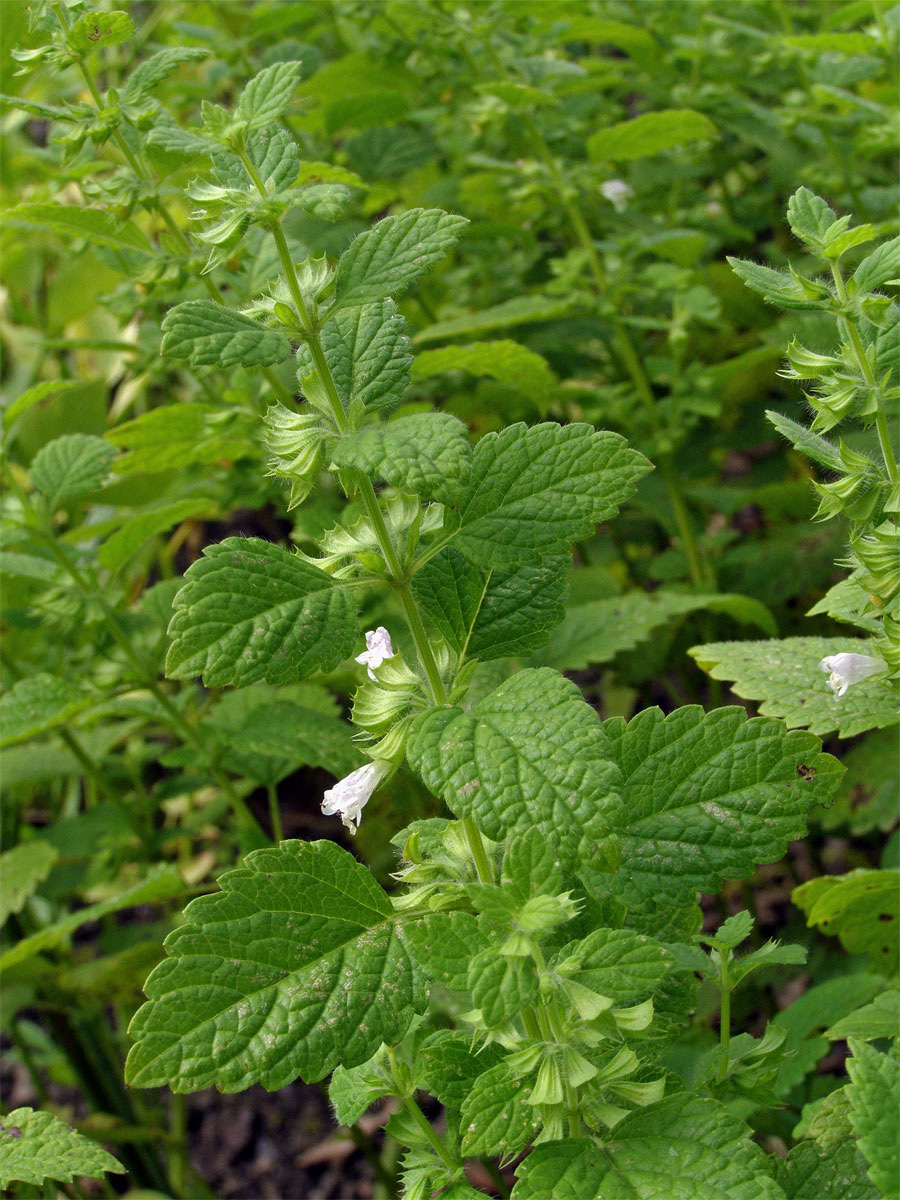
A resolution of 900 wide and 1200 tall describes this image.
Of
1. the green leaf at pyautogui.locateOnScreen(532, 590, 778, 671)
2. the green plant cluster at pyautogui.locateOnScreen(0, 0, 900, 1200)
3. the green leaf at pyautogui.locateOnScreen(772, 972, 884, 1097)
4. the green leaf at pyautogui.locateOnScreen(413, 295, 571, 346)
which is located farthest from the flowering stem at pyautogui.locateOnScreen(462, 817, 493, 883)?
the green leaf at pyautogui.locateOnScreen(413, 295, 571, 346)

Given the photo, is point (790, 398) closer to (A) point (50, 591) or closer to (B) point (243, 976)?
(A) point (50, 591)

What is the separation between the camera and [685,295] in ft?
7.29

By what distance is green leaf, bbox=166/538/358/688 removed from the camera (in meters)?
0.86

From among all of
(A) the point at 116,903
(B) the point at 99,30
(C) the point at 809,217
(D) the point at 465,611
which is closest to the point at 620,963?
(D) the point at 465,611

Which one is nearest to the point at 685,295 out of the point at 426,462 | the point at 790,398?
the point at 790,398

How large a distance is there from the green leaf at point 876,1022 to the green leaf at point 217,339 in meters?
0.83

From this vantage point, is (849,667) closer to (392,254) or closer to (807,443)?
(807,443)

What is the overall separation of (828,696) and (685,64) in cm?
213

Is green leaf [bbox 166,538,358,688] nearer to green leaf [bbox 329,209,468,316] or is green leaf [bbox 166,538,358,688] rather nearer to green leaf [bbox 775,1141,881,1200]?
green leaf [bbox 329,209,468,316]

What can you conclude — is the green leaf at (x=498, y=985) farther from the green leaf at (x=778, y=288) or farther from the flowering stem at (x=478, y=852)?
the green leaf at (x=778, y=288)

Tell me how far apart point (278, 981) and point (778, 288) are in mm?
721

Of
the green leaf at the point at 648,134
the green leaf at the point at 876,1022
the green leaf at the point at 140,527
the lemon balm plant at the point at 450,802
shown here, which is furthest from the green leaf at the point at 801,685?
the green leaf at the point at 648,134

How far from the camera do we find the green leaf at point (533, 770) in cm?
79

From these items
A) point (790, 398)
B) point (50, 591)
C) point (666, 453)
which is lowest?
point (790, 398)
